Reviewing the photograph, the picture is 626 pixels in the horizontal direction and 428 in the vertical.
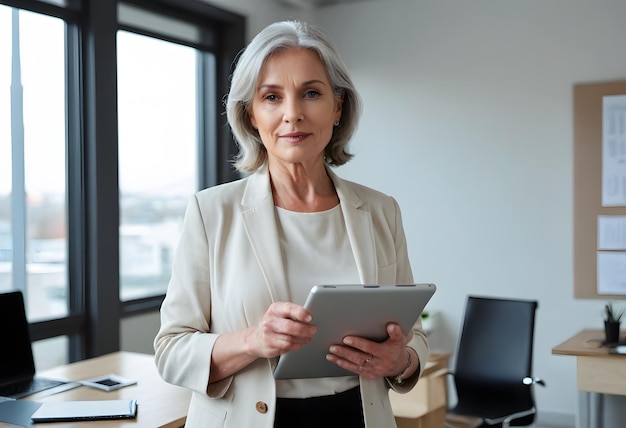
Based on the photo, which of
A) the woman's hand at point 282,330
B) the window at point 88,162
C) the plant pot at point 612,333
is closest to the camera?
the woman's hand at point 282,330

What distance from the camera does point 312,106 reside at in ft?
5.12

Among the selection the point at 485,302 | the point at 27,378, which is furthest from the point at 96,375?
the point at 485,302

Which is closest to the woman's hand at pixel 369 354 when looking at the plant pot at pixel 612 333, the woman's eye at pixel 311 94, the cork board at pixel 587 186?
the woman's eye at pixel 311 94

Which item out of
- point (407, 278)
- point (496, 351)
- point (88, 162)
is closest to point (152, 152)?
point (88, 162)

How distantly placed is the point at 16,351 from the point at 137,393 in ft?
1.95

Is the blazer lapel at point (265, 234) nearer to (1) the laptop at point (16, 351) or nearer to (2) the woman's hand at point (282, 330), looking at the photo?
(2) the woman's hand at point (282, 330)

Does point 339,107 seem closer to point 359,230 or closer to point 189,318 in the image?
point 359,230

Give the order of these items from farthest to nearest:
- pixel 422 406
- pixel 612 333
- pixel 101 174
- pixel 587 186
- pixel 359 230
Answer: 1. pixel 587 186
2. pixel 101 174
3. pixel 612 333
4. pixel 422 406
5. pixel 359 230

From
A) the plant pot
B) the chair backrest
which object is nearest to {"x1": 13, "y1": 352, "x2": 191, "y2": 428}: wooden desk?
the chair backrest

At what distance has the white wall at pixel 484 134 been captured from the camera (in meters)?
4.95

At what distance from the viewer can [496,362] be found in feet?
13.3

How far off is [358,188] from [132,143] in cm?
304

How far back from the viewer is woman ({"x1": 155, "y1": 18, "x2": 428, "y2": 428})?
1456 millimetres

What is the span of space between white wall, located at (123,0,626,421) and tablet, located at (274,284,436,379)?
3.77 m
